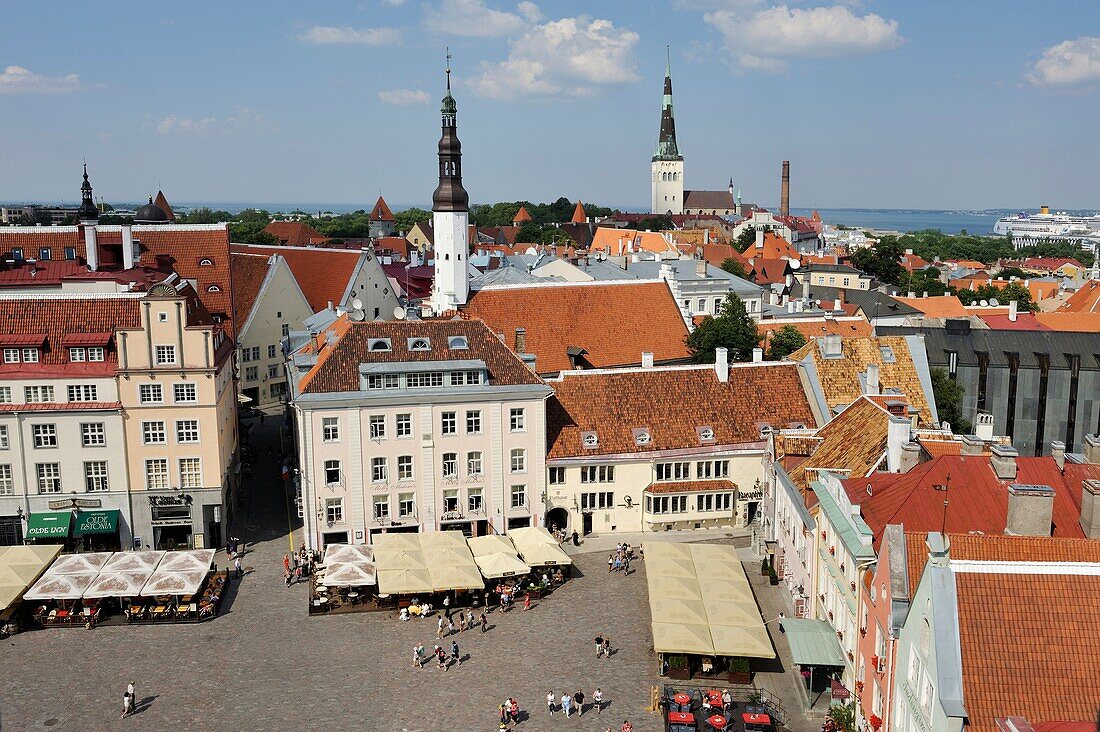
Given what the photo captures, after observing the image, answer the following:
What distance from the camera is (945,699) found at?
23781 mm

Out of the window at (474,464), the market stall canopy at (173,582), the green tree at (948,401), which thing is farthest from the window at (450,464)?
the green tree at (948,401)

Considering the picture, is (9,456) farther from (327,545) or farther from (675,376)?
(675,376)

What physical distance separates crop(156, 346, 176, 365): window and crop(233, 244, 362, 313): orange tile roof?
38999 mm

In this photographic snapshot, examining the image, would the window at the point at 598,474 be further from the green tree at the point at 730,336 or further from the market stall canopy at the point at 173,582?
the market stall canopy at the point at 173,582

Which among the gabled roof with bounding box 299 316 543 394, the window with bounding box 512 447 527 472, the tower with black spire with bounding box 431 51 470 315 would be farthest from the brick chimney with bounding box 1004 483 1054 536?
the tower with black spire with bounding box 431 51 470 315

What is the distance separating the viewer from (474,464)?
5194 centimetres

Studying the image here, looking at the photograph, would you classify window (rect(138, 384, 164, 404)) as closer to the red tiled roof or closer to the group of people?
the group of people

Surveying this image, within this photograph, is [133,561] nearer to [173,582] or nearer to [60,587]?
[173,582]

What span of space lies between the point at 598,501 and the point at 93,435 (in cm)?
2614

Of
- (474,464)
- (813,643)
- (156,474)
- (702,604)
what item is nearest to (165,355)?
(156,474)

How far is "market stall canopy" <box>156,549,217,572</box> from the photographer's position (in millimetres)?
45406

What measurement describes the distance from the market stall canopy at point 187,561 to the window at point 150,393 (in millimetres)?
8186

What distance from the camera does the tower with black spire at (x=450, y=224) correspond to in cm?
7519

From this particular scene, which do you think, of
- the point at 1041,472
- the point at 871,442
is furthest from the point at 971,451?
the point at 871,442
